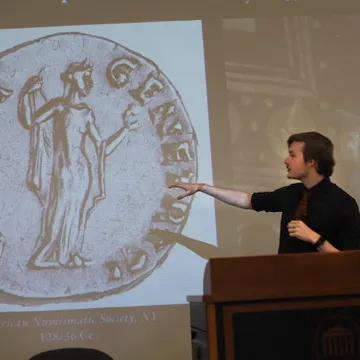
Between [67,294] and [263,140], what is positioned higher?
[263,140]

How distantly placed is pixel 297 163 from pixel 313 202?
0.16 meters

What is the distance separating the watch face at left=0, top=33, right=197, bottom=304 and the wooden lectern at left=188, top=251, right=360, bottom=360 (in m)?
1.41

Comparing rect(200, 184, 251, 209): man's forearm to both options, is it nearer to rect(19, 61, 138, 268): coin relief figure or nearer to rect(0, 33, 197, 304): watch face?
rect(0, 33, 197, 304): watch face

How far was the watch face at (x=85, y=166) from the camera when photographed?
293 centimetres

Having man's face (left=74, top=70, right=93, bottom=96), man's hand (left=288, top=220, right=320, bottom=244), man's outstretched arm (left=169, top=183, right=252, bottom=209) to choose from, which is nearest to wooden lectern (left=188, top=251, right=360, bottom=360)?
man's hand (left=288, top=220, right=320, bottom=244)

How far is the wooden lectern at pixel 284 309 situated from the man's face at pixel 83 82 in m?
1.76

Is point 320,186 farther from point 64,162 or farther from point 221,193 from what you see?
point 64,162

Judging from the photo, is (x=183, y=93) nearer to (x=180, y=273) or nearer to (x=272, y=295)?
(x=180, y=273)

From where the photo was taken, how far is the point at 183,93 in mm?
3088

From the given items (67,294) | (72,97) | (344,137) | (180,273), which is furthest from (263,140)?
(67,294)

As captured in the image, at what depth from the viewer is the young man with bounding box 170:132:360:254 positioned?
212 centimetres

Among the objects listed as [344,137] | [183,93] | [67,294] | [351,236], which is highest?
[183,93]

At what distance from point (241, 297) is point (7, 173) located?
180 cm

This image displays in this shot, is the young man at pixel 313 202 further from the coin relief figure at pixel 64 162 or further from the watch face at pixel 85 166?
the coin relief figure at pixel 64 162
